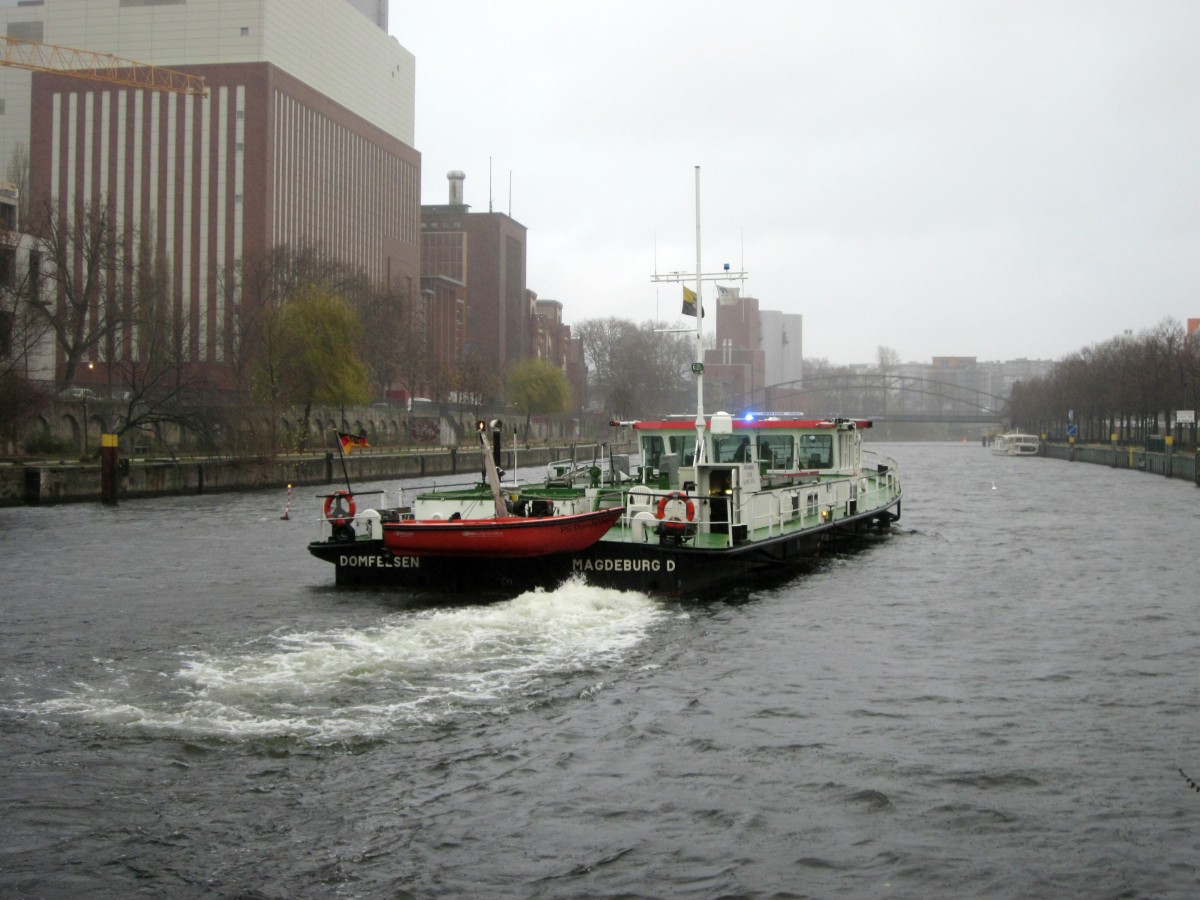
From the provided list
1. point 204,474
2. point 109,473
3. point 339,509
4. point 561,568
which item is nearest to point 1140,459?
point 204,474

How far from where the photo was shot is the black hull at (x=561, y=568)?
22.7m

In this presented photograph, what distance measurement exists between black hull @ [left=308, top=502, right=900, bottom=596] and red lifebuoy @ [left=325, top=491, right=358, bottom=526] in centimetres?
47

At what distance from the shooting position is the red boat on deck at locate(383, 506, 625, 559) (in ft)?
70.0

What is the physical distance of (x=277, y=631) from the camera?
2056 centimetres

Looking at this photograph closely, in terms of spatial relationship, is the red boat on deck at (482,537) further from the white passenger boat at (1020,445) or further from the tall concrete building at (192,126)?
the white passenger boat at (1020,445)

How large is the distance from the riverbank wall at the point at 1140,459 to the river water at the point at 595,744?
57.0 metres

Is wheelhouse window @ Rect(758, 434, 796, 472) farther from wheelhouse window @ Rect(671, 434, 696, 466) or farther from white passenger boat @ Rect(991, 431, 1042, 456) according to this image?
white passenger boat @ Rect(991, 431, 1042, 456)

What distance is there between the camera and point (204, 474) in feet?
195

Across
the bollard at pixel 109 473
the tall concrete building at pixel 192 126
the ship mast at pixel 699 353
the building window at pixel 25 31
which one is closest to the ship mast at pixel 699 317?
the ship mast at pixel 699 353

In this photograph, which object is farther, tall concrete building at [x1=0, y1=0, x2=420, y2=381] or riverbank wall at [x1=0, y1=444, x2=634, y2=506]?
tall concrete building at [x1=0, y1=0, x2=420, y2=381]

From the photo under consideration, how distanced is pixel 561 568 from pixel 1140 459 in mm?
→ 82785

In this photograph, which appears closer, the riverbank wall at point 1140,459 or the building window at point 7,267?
the building window at point 7,267

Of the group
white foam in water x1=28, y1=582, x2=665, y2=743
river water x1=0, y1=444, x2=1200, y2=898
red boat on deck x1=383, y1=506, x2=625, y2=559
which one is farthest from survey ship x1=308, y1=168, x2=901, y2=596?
white foam in water x1=28, y1=582, x2=665, y2=743

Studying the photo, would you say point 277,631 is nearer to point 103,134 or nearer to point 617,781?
point 617,781
